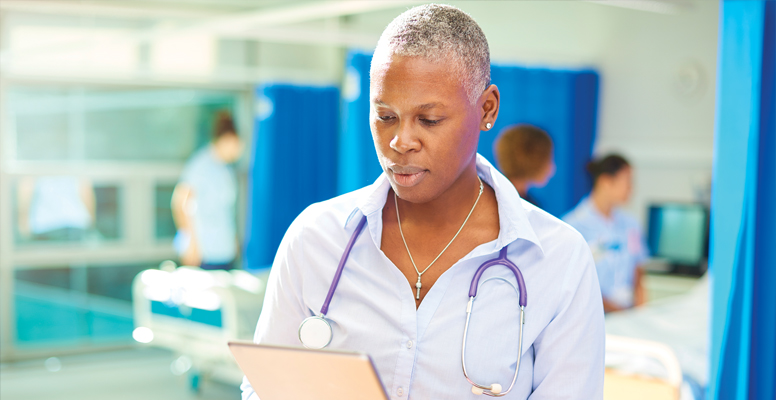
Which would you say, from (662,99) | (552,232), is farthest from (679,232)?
(552,232)

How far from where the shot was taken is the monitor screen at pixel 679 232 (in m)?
4.94

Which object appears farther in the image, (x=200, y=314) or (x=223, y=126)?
(x=223, y=126)

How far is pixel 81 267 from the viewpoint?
18.0ft

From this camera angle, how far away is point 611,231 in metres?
3.93

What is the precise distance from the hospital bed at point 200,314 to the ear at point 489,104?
114 inches

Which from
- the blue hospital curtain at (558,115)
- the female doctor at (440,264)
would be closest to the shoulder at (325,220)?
the female doctor at (440,264)

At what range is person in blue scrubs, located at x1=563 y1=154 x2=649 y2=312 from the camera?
388 cm

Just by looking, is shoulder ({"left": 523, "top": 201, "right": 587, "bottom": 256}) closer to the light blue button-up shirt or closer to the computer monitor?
the light blue button-up shirt

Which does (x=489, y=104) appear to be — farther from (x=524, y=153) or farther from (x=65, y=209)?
(x=65, y=209)

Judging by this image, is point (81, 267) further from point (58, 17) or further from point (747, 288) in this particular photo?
point (747, 288)

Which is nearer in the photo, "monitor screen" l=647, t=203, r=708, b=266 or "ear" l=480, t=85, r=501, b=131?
"ear" l=480, t=85, r=501, b=131

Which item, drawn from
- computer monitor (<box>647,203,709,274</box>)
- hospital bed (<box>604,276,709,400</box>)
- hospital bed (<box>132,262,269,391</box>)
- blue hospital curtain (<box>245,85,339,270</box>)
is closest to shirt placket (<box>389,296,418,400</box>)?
hospital bed (<box>604,276,709,400</box>)

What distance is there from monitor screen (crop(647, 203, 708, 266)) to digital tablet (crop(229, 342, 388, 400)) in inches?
176

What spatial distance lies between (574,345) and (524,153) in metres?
2.11
